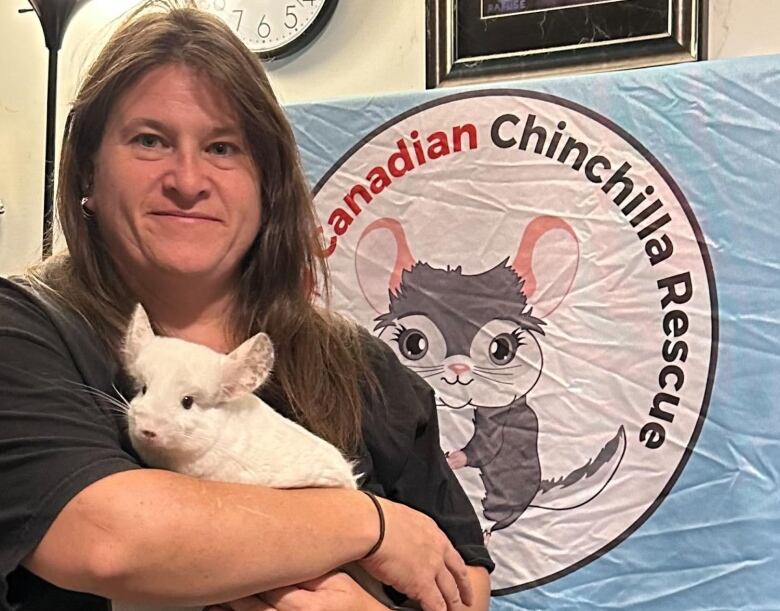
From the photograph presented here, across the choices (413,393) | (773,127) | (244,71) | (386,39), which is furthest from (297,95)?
(773,127)

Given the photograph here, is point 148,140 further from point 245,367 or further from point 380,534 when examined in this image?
point 380,534

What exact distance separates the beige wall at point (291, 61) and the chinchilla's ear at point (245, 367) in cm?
68

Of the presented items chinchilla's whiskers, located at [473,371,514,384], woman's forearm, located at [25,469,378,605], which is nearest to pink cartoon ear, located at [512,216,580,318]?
chinchilla's whiskers, located at [473,371,514,384]

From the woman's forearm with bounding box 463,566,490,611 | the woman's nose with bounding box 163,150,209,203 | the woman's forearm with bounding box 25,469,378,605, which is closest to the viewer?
the woman's forearm with bounding box 25,469,378,605

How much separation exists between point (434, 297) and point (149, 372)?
67 cm

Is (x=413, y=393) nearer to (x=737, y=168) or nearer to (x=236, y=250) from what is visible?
(x=236, y=250)

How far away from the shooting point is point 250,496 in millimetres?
812

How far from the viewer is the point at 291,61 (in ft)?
5.45

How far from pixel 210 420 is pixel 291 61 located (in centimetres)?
99

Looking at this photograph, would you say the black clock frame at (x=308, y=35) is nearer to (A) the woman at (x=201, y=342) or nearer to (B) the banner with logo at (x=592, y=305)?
(B) the banner with logo at (x=592, y=305)

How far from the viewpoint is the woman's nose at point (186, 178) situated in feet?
3.21

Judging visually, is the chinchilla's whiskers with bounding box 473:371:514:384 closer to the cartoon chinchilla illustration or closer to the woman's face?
the cartoon chinchilla illustration

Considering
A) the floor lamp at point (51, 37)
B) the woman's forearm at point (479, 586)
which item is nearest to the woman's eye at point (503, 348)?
the woman's forearm at point (479, 586)

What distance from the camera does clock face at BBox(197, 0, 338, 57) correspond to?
163cm
